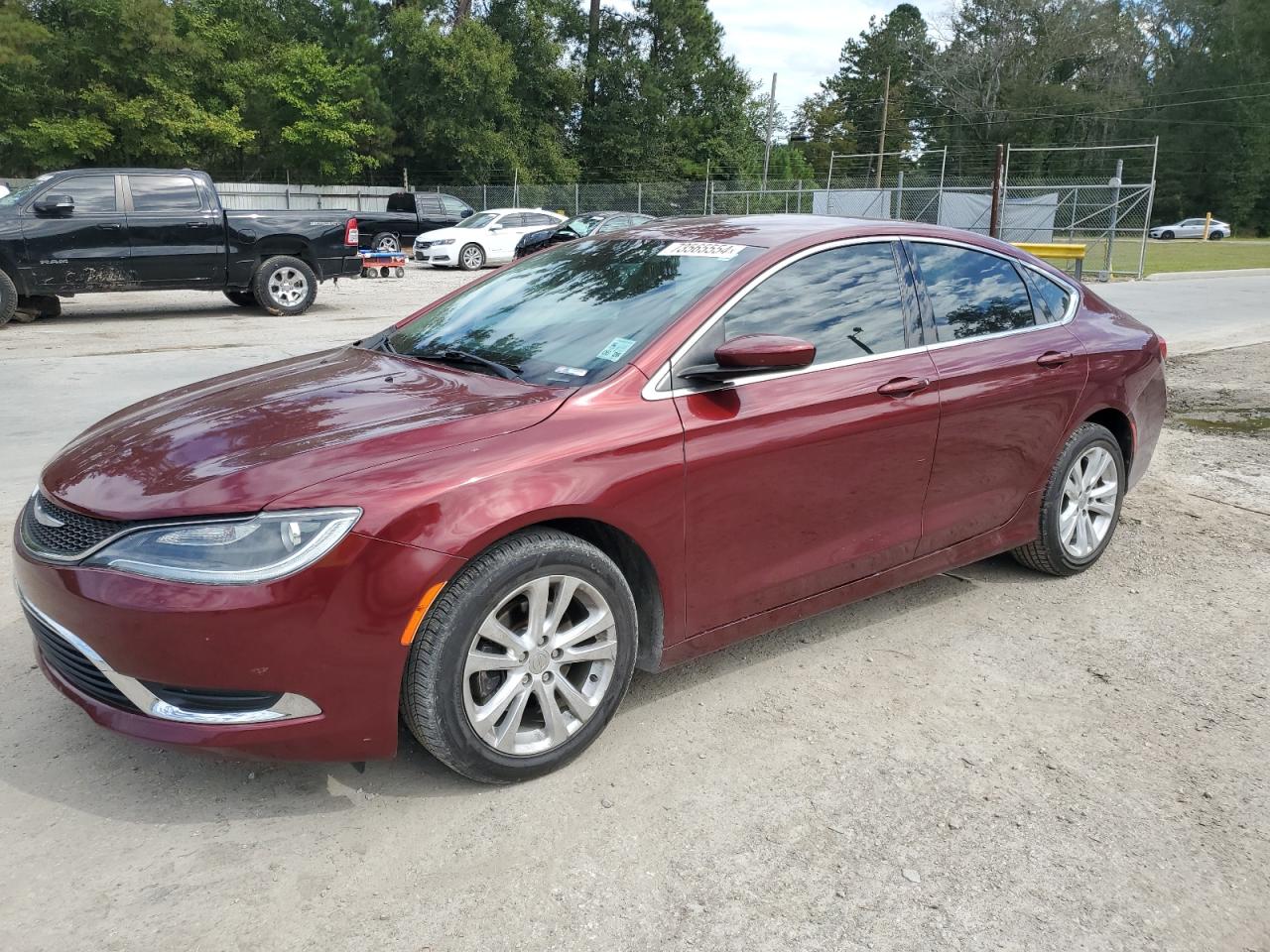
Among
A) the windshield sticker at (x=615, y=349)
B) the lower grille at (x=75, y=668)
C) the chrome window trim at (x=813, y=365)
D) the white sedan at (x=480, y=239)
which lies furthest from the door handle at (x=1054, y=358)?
the white sedan at (x=480, y=239)

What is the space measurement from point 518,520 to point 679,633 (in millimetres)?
758

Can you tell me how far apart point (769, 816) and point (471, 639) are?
97 cm

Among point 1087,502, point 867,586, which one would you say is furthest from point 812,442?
point 1087,502

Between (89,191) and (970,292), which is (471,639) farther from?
(89,191)

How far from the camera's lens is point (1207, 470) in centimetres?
664

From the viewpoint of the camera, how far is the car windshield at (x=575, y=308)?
3.29m

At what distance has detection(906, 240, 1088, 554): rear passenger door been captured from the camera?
3.88m

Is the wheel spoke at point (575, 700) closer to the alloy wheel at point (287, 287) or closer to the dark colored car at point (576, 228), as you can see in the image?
the alloy wheel at point (287, 287)

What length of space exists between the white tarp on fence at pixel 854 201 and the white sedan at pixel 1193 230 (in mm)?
33190

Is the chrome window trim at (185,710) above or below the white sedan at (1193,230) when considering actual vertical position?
below

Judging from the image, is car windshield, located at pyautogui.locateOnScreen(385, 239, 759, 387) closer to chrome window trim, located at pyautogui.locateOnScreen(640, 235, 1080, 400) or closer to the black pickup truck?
chrome window trim, located at pyautogui.locateOnScreen(640, 235, 1080, 400)

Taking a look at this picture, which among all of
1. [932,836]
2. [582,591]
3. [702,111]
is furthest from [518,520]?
[702,111]

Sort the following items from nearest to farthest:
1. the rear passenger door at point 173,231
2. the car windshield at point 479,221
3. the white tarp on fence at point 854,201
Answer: the rear passenger door at point 173,231 < the car windshield at point 479,221 < the white tarp on fence at point 854,201

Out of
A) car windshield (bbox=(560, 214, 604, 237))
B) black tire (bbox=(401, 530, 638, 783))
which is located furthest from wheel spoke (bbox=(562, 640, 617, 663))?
car windshield (bbox=(560, 214, 604, 237))
